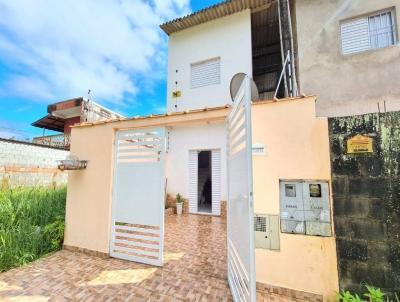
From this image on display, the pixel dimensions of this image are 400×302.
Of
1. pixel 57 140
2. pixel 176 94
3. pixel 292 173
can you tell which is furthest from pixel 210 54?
pixel 57 140

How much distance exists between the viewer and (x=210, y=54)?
10875mm

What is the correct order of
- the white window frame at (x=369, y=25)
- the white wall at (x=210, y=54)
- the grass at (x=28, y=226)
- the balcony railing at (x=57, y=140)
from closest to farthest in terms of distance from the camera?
the grass at (x=28, y=226) → the white window frame at (x=369, y=25) → the white wall at (x=210, y=54) → the balcony railing at (x=57, y=140)

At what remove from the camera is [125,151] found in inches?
224

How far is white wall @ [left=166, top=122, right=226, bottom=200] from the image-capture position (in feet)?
34.6

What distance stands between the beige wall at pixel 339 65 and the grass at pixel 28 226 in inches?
408

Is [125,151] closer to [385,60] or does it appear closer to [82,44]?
[385,60]

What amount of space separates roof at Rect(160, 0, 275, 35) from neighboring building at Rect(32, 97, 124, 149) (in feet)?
23.7

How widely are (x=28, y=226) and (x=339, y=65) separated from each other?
12.1 meters

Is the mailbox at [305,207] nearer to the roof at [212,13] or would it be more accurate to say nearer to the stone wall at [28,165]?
the stone wall at [28,165]

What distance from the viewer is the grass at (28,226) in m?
5.24

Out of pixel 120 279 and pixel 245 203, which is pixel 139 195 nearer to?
pixel 120 279

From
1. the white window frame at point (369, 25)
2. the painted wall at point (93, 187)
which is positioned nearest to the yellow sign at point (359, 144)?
the painted wall at point (93, 187)

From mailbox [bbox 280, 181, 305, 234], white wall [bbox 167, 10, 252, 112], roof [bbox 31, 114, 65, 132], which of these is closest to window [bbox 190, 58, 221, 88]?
white wall [bbox 167, 10, 252, 112]

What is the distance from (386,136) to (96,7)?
10.7 meters
